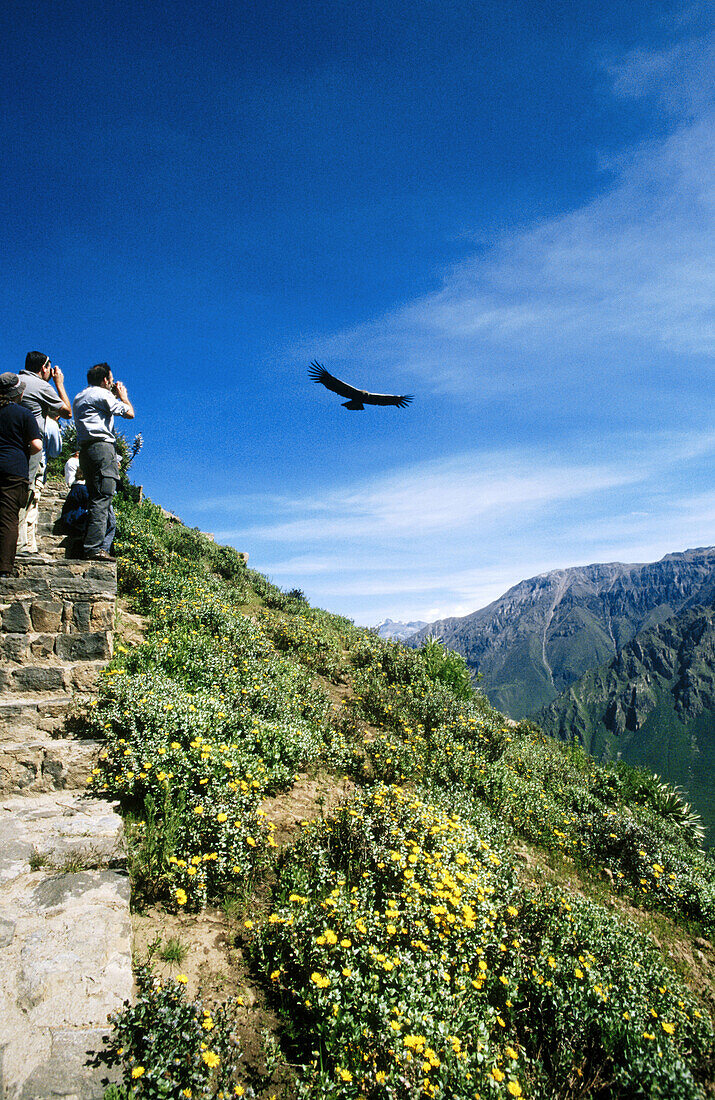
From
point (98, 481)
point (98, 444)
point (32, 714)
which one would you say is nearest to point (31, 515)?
point (98, 481)

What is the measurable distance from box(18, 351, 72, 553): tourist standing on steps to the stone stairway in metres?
0.54

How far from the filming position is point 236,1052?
283cm

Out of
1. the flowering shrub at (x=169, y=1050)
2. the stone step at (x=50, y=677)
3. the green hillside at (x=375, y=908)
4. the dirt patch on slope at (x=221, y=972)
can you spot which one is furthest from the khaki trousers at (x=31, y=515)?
the flowering shrub at (x=169, y=1050)

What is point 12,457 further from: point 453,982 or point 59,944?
point 453,982

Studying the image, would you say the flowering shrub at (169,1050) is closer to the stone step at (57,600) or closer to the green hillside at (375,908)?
the green hillside at (375,908)

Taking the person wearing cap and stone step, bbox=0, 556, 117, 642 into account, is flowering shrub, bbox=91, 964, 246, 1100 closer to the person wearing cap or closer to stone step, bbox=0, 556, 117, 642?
stone step, bbox=0, 556, 117, 642

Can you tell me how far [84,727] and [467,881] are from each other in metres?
4.42

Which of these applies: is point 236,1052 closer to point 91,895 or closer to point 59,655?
point 91,895

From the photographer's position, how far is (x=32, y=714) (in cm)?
488

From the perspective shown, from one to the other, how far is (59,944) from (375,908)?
2.61m

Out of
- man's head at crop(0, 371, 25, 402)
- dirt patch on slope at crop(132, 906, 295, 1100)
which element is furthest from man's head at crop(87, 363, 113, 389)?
dirt patch on slope at crop(132, 906, 295, 1100)

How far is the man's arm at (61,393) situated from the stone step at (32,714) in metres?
3.89

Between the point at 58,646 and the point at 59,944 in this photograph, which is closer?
the point at 59,944

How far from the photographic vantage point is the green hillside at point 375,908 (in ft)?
9.48
